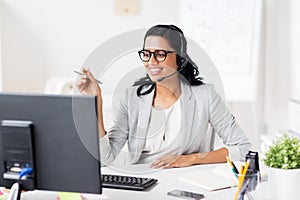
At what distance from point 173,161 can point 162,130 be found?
0.44 feet

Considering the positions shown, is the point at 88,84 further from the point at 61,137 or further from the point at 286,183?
the point at 286,183

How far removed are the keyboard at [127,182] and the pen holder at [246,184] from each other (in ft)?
1.04

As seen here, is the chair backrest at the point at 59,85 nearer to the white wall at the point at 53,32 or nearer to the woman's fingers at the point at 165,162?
the white wall at the point at 53,32

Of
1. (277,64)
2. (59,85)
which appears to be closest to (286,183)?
(277,64)

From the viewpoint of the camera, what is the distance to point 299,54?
9.53ft

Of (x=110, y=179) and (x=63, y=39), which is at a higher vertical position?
(x=63, y=39)

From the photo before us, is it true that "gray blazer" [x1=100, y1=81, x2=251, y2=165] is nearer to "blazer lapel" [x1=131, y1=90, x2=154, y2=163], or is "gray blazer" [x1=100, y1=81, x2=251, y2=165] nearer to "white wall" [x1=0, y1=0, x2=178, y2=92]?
"blazer lapel" [x1=131, y1=90, x2=154, y2=163]

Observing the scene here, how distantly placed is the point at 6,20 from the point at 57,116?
2.50 metres

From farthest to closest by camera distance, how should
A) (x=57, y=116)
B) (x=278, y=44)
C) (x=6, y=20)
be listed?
1. (x=6, y=20)
2. (x=278, y=44)
3. (x=57, y=116)

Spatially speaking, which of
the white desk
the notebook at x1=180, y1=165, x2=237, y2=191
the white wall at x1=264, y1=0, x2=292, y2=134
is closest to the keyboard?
the white desk

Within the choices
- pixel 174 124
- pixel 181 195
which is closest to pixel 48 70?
pixel 174 124

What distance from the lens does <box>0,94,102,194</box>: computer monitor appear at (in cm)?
130

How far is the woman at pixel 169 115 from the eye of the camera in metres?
1.74

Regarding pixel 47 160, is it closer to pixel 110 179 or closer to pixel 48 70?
pixel 110 179
